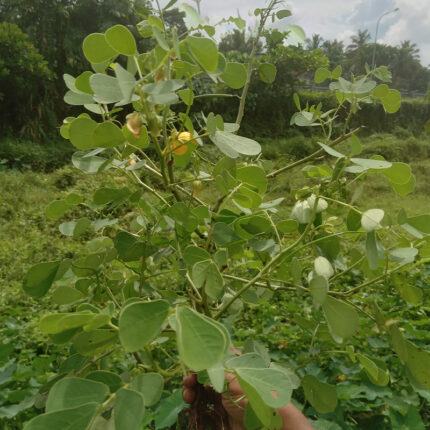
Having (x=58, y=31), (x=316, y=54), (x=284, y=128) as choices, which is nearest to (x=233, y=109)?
(x=284, y=128)

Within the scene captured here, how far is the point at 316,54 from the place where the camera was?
850cm

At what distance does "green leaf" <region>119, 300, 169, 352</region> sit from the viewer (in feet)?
0.70

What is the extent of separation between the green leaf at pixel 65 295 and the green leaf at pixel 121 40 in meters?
0.24

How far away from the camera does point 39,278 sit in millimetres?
392

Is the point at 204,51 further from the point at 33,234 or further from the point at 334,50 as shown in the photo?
the point at 334,50

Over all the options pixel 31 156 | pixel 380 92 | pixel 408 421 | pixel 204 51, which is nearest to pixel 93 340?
pixel 204 51

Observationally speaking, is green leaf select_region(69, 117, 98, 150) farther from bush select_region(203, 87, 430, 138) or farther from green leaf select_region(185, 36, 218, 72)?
bush select_region(203, 87, 430, 138)

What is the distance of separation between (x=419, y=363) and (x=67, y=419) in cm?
31

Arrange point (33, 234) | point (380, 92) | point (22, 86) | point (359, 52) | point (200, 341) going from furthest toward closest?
point (359, 52)
point (22, 86)
point (33, 234)
point (380, 92)
point (200, 341)

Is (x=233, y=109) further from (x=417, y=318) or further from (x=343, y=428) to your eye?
(x=343, y=428)

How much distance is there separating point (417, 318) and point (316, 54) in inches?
323

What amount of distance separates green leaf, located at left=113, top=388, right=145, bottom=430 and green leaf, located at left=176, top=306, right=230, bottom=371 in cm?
7

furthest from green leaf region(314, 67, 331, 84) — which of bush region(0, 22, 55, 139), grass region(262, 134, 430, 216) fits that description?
bush region(0, 22, 55, 139)

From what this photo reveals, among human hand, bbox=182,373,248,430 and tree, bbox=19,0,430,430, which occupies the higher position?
tree, bbox=19,0,430,430
